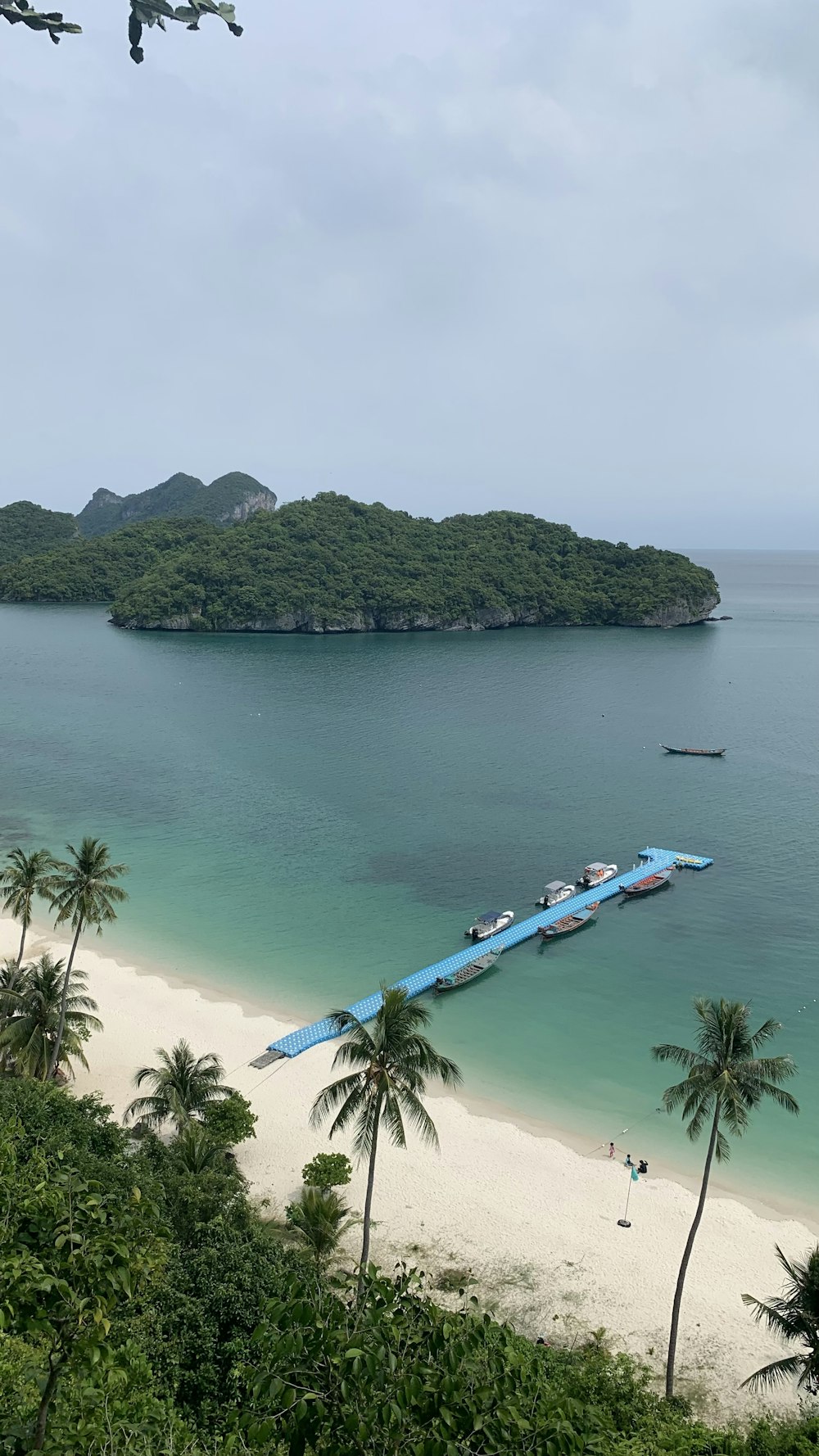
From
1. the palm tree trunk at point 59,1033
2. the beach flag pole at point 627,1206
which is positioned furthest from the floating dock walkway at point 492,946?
the beach flag pole at point 627,1206

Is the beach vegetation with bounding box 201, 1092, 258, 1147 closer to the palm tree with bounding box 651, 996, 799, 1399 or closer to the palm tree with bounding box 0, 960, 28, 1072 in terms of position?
the palm tree with bounding box 0, 960, 28, 1072

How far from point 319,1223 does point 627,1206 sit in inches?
377

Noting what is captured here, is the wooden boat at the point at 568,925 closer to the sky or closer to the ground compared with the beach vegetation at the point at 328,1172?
closer to the sky

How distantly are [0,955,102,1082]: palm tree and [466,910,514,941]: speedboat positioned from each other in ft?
63.8

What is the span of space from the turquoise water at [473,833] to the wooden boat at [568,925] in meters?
1.24

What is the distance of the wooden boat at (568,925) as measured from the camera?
44.8 meters

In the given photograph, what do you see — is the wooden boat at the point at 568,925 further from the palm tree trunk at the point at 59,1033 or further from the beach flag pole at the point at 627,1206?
the palm tree trunk at the point at 59,1033

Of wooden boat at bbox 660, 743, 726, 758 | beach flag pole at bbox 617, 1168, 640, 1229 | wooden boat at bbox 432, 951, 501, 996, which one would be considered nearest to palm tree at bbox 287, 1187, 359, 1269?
beach flag pole at bbox 617, 1168, 640, 1229

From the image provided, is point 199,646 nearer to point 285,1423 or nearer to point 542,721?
point 542,721

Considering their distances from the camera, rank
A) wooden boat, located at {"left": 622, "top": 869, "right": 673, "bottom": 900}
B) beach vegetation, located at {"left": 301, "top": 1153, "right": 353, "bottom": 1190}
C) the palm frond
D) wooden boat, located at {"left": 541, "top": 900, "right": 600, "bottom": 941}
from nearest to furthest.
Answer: the palm frond < beach vegetation, located at {"left": 301, "top": 1153, "right": 353, "bottom": 1190} < wooden boat, located at {"left": 541, "top": 900, "right": 600, "bottom": 941} < wooden boat, located at {"left": 622, "top": 869, "right": 673, "bottom": 900}

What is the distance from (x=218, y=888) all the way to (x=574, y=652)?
9416 centimetres

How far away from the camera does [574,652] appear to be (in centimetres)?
13375

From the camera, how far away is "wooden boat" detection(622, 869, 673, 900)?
164 feet

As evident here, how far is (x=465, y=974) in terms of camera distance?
39.8 metres
